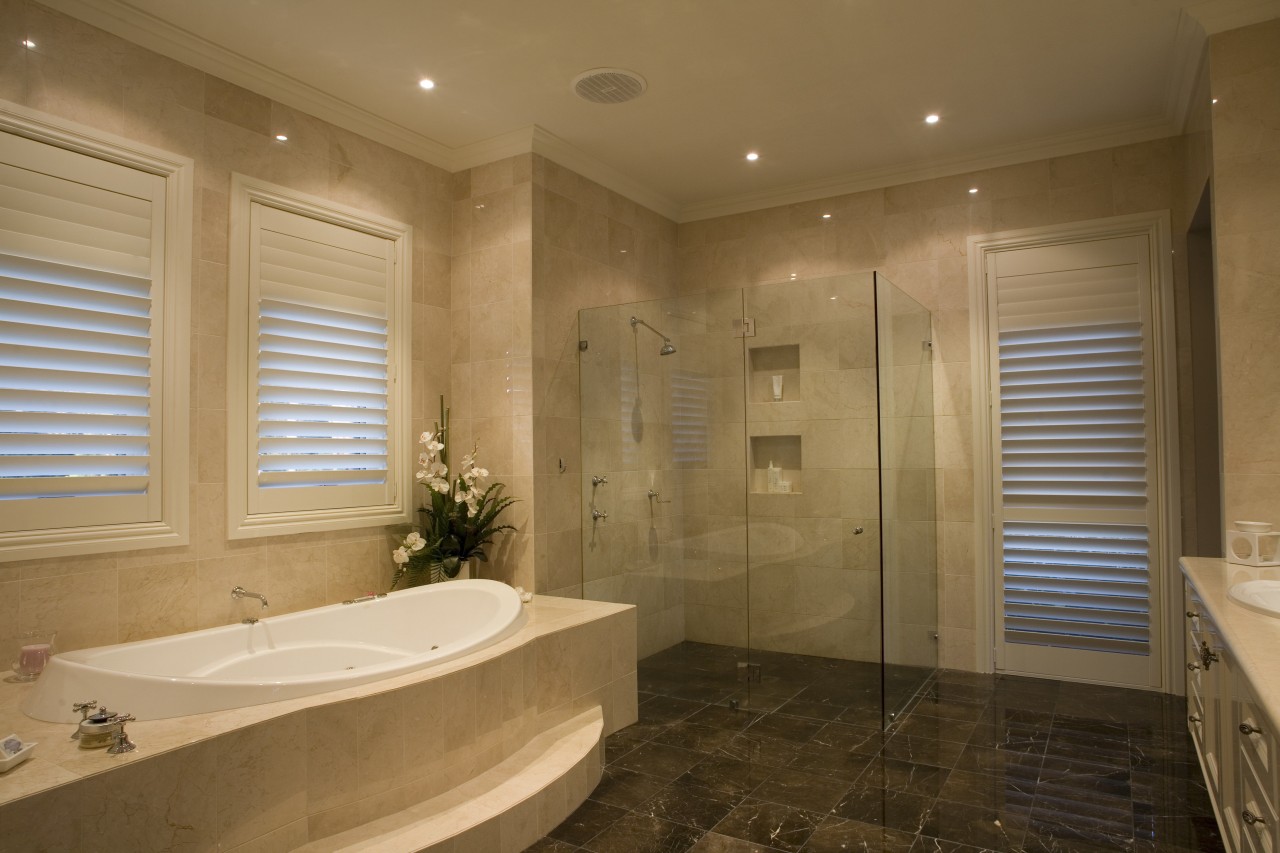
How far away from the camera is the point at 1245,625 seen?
6.24 ft

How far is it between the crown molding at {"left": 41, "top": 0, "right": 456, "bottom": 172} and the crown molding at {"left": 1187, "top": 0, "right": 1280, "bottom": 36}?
3236mm

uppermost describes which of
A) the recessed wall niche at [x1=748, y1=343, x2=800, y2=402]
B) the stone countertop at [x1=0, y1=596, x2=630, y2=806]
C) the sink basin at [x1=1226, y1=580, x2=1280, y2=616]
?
the recessed wall niche at [x1=748, y1=343, x2=800, y2=402]

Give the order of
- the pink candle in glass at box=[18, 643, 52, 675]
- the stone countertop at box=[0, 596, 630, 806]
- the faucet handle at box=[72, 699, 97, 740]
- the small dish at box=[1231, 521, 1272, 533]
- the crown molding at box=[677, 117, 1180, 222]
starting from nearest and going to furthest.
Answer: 1. the stone countertop at box=[0, 596, 630, 806]
2. the faucet handle at box=[72, 699, 97, 740]
3. the pink candle in glass at box=[18, 643, 52, 675]
4. the small dish at box=[1231, 521, 1272, 533]
5. the crown molding at box=[677, 117, 1180, 222]

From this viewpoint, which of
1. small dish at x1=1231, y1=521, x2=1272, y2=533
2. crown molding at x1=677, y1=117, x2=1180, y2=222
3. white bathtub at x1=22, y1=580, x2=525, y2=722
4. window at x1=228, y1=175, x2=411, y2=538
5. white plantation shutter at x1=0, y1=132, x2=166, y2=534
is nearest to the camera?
white bathtub at x1=22, y1=580, x2=525, y2=722

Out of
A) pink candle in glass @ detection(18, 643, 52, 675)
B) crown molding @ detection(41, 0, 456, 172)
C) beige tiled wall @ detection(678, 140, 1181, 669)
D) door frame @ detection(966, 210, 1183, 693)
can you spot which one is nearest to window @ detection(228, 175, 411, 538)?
crown molding @ detection(41, 0, 456, 172)

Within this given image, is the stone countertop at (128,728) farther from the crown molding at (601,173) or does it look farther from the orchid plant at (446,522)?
the crown molding at (601,173)

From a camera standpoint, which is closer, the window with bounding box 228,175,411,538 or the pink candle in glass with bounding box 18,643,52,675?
the pink candle in glass with bounding box 18,643,52,675

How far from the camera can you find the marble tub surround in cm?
171

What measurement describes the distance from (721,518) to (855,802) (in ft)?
4.34

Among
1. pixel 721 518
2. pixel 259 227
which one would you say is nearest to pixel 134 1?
pixel 259 227

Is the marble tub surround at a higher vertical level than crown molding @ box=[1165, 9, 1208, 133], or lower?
lower

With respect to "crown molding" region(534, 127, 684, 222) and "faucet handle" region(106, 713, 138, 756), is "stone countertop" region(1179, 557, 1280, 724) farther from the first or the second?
"crown molding" region(534, 127, 684, 222)

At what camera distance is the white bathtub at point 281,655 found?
2.09 meters

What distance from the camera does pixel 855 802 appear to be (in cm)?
268
